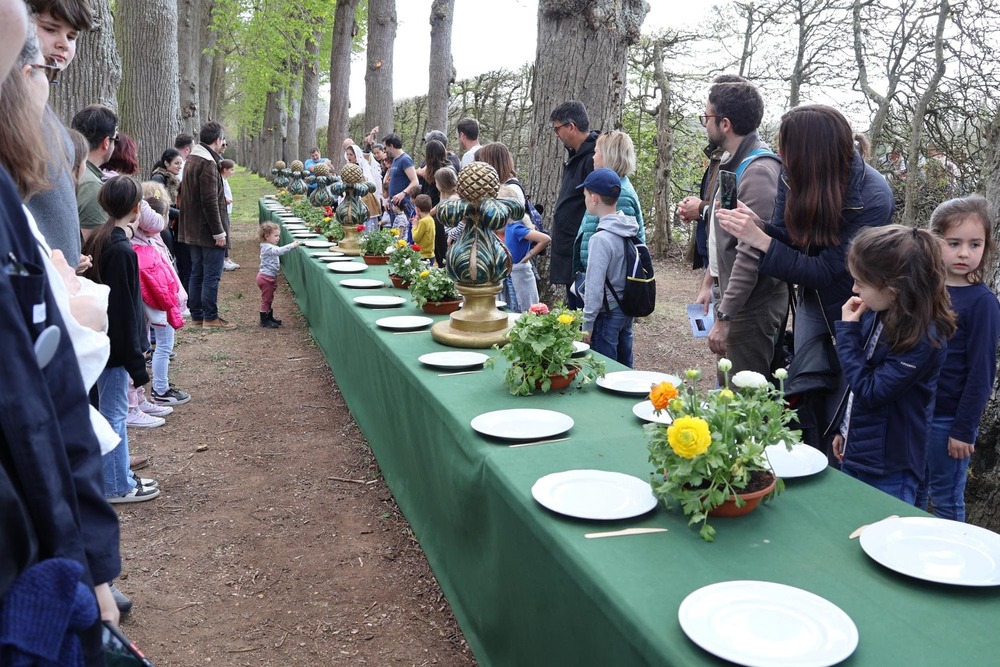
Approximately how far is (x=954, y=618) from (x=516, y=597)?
0.96 meters

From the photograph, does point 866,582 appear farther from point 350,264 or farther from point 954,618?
point 350,264

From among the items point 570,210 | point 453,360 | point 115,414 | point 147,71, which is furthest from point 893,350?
point 147,71

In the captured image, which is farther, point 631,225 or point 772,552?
point 631,225

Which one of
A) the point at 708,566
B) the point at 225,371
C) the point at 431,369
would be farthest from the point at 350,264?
the point at 708,566

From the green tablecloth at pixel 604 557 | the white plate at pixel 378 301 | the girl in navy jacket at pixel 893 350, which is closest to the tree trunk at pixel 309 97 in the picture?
the white plate at pixel 378 301

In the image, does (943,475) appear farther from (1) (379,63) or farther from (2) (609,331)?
(1) (379,63)

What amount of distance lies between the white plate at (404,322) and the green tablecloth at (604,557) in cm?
53

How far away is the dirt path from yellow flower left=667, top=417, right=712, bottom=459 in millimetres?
1440

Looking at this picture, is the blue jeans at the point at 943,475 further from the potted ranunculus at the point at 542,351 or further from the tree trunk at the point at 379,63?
the tree trunk at the point at 379,63

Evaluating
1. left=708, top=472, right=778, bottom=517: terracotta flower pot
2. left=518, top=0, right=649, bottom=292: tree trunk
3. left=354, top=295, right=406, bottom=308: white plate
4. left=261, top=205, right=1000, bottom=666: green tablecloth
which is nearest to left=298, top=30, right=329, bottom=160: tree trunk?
left=518, top=0, right=649, bottom=292: tree trunk

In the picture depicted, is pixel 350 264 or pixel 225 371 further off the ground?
pixel 350 264

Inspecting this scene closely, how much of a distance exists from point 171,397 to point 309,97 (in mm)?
16991

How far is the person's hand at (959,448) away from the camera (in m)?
2.64

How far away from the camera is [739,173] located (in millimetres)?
3264
